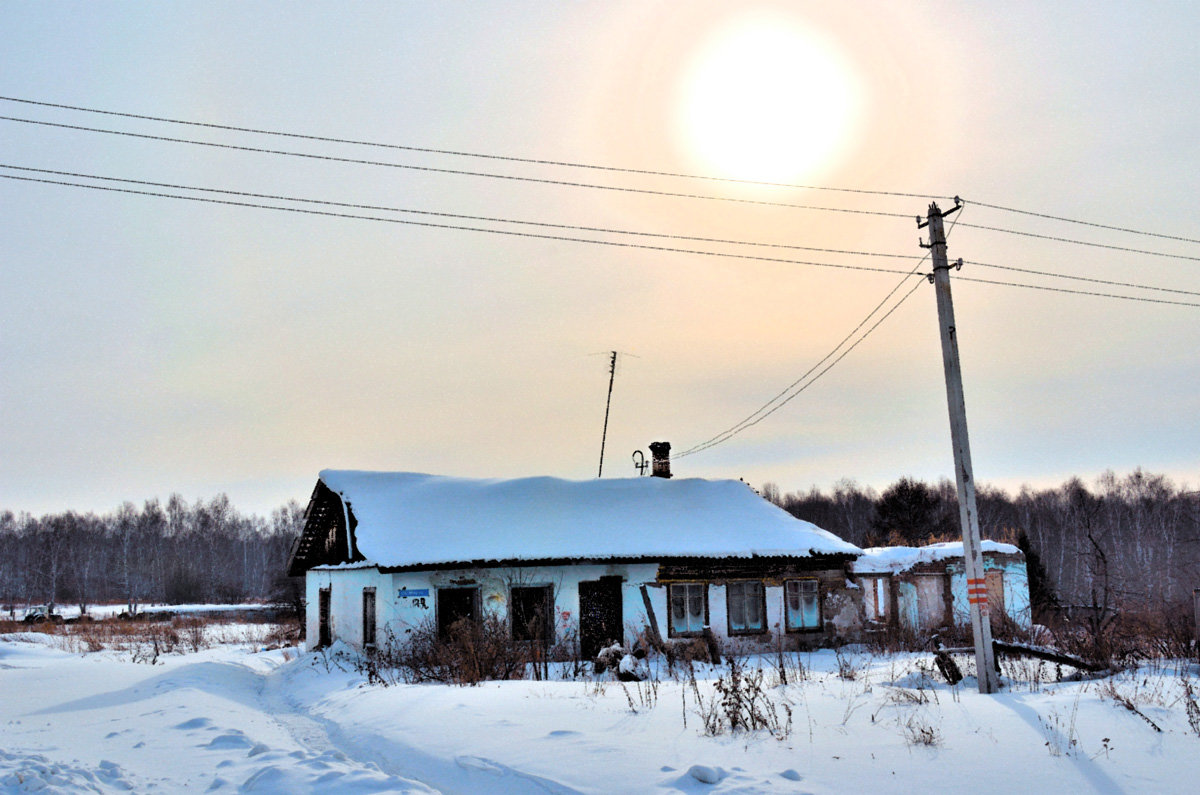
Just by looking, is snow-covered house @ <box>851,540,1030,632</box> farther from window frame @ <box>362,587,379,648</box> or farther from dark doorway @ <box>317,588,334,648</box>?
dark doorway @ <box>317,588,334,648</box>

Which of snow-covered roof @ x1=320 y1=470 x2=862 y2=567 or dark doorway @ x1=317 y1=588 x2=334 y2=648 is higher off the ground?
snow-covered roof @ x1=320 y1=470 x2=862 y2=567

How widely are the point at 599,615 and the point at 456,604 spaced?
3337 millimetres

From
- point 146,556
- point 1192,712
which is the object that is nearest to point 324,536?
point 1192,712

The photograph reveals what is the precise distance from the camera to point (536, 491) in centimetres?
2369

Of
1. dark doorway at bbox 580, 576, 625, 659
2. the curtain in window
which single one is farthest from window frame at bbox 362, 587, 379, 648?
the curtain in window

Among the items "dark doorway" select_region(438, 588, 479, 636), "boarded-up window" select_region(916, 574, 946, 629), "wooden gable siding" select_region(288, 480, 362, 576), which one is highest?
"wooden gable siding" select_region(288, 480, 362, 576)

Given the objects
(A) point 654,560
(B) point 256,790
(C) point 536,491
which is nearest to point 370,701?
(B) point 256,790

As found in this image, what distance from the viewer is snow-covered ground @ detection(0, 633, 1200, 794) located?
700cm

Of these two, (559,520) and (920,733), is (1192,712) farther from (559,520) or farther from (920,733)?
(559,520)

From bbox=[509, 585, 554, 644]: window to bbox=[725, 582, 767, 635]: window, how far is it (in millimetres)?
4617

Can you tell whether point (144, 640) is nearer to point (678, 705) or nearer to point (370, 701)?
point (370, 701)

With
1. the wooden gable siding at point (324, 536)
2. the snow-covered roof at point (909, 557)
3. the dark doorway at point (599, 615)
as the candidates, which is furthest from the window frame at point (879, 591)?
the wooden gable siding at point (324, 536)

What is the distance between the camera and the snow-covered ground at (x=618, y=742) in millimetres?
7004

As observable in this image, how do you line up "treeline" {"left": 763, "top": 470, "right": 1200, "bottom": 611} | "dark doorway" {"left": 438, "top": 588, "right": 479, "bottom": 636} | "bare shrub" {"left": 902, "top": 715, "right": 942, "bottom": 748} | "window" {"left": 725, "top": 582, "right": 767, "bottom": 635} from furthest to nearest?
1. "treeline" {"left": 763, "top": 470, "right": 1200, "bottom": 611}
2. "window" {"left": 725, "top": 582, "right": 767, "bottom": 635}
3. "dark doorway" {"left": 438, "top": 588, "right": 479, "bottom": 636}
4. "bare shrub" {"left": 902, "top": 715, "right": 942, "bottom": 748}
